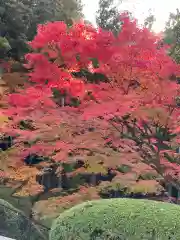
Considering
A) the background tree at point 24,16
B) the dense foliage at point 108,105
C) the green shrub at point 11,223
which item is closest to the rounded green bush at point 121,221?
the dense foliage at point 108,105

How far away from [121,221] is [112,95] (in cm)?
230

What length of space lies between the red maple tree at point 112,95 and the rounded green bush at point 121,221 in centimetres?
175

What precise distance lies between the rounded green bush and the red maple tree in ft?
5.74

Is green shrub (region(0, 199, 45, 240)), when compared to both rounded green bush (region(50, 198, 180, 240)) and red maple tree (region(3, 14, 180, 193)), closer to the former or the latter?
red maple tree (region(3, 14, 180, 193))

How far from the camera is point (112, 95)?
6152 mm

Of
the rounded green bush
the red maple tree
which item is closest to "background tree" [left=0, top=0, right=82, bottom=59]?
Answer: the red maple tree

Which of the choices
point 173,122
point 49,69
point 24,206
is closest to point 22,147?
point 24,206

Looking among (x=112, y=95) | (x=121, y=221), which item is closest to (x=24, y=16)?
Answer: (x=112, y=95)

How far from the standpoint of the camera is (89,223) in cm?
456

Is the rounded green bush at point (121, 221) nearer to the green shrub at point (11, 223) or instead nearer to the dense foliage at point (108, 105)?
the dense foliage at point (108, 105)

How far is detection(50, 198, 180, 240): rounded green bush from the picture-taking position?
4.29 metres

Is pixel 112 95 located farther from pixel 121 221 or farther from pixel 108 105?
pixel 121 221

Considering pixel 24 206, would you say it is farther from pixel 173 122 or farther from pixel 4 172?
pixel 173 122

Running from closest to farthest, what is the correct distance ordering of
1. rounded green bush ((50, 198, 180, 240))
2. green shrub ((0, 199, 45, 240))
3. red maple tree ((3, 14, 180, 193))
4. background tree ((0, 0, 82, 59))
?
rounded green bush ((50, 198, 180, 240)) < red maple tree ((3, 14, 180, 193)) < green shrub ((0, 199, 45, 240)) < background tree ((0, 0, 82, 59))
